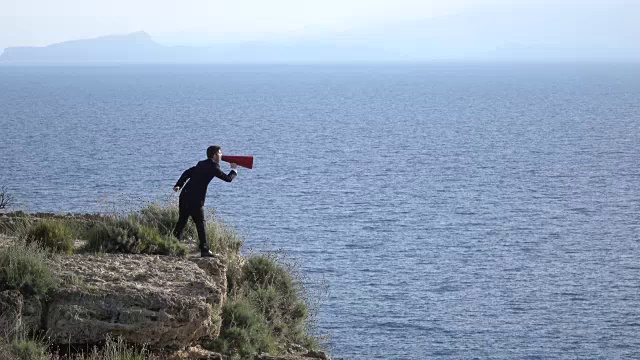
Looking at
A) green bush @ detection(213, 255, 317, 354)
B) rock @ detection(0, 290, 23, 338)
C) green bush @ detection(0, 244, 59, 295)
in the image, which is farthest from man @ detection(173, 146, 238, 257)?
rock @ detection(0, 290, 23, 338)

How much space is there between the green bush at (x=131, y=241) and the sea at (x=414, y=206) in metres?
2.82

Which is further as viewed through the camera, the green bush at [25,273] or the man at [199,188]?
the man at [199,188]

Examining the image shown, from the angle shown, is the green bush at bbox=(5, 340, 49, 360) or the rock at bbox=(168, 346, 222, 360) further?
the rock at bbox=(168, 346, 222, 360)

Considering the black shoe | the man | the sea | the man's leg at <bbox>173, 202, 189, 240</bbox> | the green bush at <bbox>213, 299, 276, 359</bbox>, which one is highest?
the man

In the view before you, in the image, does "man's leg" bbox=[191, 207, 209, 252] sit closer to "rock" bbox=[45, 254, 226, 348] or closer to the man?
the man

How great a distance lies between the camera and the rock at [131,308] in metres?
15.8

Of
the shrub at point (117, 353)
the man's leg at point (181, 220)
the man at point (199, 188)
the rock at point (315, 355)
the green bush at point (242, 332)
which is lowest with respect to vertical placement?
the rock at point (315, 355)

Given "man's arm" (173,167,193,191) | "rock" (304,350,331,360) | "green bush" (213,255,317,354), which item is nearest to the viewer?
"green bush" (213,255,317,354)

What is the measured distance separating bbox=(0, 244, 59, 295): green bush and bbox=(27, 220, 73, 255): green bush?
2.06 m

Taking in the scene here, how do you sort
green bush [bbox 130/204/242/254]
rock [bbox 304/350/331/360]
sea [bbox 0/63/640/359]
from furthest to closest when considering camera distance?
sea [bbox 0/63/640/359], green bush [bbox 130/204/242/254], rock [bbox 304/350/331/360]

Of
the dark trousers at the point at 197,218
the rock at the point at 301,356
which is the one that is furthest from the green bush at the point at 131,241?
the rock at the point at 301,356

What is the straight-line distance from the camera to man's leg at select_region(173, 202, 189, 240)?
19.6 metres

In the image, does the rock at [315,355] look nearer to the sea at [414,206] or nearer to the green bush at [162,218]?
the green bush at [162,218]

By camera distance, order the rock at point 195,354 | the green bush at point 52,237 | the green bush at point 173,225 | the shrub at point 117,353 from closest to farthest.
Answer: the shrub at point 117,353, the rock at point 195,354, the green bush at point 52,237, the green bush at point 173,225
